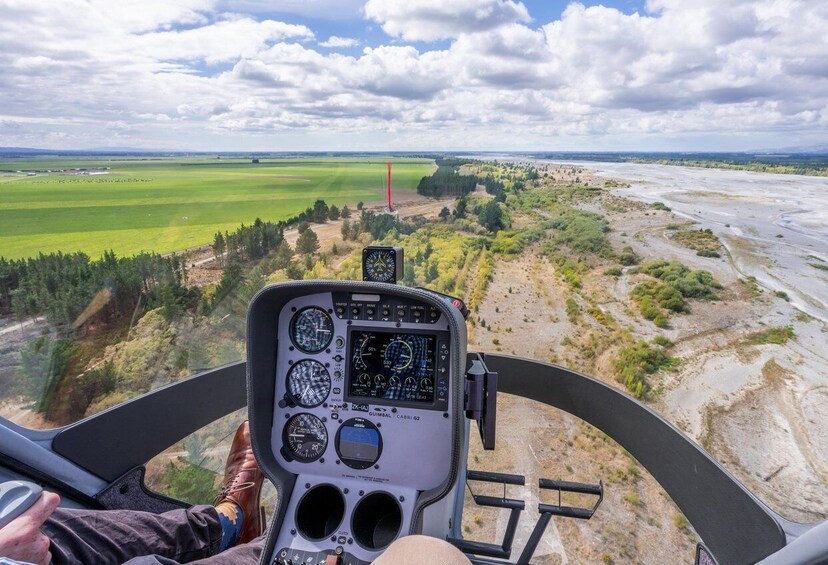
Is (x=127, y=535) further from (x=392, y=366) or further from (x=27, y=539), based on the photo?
(x=392, y=366)

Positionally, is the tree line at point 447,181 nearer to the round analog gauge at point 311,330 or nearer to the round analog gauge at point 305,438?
the round analog gauge at point 311,330

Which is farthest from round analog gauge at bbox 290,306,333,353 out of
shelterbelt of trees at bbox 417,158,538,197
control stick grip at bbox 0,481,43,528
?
shelterbelt of trees at bbox 417,158,538,197

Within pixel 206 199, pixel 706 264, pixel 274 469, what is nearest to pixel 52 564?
pixel 274 469

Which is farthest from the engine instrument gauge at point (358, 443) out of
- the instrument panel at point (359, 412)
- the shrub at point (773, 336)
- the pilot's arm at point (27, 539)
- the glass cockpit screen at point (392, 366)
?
the shrub at point (773, 336)

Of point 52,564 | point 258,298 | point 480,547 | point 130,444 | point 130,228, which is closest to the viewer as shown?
point 52,564

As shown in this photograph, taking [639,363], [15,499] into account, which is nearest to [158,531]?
[15,499]

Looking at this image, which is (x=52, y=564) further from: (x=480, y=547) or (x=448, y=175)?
(x=448, y=175)

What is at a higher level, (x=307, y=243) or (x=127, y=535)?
(x=307, y=243)
